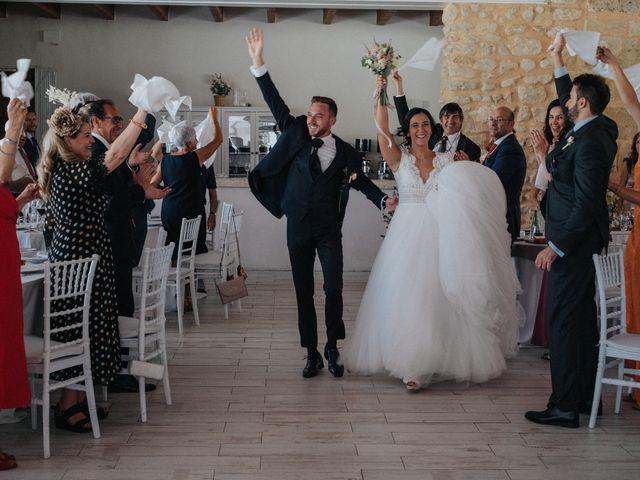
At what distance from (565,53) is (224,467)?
20.4 ft

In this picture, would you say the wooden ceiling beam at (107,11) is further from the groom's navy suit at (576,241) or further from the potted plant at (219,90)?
the groom's navy suit at (576,241)

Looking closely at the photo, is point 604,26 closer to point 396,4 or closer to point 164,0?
point 396,4

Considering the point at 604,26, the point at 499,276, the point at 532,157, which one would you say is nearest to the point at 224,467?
the point at 499,276

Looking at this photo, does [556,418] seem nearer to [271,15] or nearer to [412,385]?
[412,385]

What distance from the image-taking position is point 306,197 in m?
4.79

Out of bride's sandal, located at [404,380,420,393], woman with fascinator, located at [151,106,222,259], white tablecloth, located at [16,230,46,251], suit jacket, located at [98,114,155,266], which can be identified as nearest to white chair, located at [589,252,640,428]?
bride's sandal, located at [404,380,420,393]

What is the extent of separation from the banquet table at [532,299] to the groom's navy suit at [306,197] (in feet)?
4.90

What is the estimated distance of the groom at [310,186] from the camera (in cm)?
479

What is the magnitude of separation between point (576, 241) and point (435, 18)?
29.7 feet

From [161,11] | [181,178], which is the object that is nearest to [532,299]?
[181,178]

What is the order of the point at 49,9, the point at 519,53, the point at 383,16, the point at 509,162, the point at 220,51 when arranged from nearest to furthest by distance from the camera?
the point at 509,162 → the point at 519,53 → the point at 49,9 → the point at 383,16 → the point at 220,51

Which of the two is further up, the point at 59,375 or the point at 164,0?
the point at 164,0

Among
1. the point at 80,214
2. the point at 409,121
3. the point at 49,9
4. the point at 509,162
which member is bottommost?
the point at 80,214

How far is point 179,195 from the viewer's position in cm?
662
